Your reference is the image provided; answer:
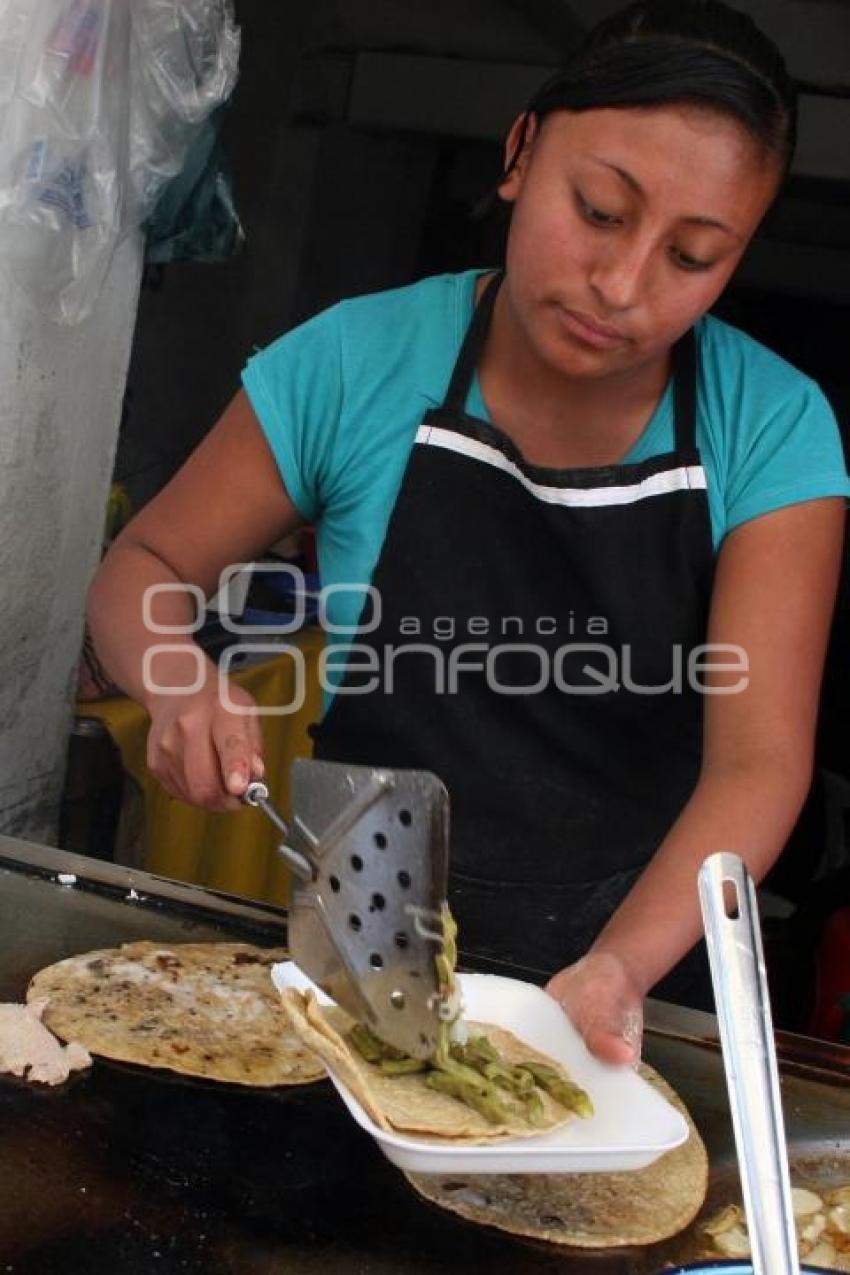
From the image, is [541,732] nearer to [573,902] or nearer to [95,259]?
[573,902]

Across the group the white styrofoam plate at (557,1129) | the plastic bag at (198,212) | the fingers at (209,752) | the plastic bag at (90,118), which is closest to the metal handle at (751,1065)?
the white styrofoam plate at (557,1129)

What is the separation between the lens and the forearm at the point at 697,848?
152 cm

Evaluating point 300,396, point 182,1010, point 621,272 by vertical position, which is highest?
point 621,272

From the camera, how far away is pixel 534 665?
198cm

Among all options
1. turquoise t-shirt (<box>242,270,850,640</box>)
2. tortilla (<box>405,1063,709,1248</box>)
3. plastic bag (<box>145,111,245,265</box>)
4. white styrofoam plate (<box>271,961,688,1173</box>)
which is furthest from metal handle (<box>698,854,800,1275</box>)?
plastic bag (<box>145,111,245,265</box>)

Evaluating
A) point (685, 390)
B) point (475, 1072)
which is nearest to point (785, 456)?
point (685, 390)

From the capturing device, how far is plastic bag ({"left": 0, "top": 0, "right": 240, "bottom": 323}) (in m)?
2.26

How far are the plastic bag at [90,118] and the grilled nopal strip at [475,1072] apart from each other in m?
1.59

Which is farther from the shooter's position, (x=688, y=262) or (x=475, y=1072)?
(x=688, y=262)

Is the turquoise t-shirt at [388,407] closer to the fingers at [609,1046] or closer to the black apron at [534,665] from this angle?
the black apron at [534,665]

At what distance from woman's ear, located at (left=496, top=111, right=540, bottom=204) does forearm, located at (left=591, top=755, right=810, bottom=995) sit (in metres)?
0.78

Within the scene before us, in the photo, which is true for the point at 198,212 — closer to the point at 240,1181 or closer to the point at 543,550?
the point at 543,550

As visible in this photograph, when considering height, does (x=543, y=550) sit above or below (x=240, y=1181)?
above

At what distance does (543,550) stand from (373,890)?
81 centimetres
